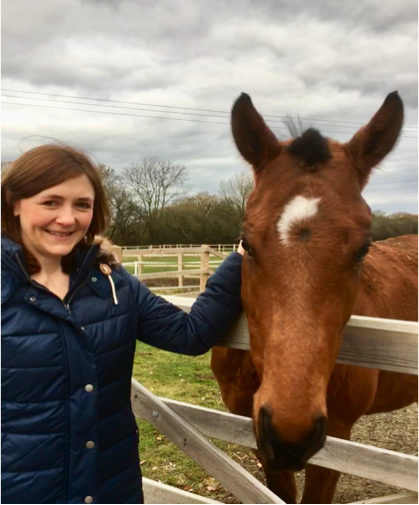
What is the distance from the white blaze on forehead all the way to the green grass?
10.2ft

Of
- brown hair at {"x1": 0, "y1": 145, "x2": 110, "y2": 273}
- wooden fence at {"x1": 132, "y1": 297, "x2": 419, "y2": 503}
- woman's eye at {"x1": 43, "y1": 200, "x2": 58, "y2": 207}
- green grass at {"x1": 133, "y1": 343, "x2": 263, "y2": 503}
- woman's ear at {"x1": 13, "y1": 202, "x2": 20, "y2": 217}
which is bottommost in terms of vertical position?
green grass at {"x1": 133, "y1": 343, "x2": 263, "y2": 503}

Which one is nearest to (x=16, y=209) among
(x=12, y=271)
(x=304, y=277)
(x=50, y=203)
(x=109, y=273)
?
(x=50, y=203)

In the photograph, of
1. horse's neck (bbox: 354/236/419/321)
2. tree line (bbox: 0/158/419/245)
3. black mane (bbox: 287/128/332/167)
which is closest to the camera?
black mane (bbox: 287/128/332/167)

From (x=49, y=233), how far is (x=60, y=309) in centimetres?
38

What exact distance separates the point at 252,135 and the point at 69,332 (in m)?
1.36

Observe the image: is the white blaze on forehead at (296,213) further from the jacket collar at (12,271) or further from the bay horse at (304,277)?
the jacket collar at (12,271)

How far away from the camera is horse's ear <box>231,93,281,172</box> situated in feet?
7.72

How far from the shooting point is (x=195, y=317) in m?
2.35

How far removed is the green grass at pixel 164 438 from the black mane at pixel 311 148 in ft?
10.7

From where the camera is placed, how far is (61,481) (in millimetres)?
1870

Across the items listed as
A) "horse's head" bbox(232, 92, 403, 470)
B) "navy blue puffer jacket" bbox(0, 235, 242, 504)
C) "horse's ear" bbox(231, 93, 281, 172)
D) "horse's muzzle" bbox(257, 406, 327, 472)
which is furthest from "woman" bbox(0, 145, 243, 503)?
"horse's muzzle" bbox(257, 406, 327, 472)

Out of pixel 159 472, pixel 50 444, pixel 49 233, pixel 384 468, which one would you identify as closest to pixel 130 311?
pixel 49 233

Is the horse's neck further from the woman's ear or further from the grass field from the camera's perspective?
the woman's ear

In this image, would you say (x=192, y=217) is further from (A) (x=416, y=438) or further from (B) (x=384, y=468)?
(B) (x=384, y=468)
